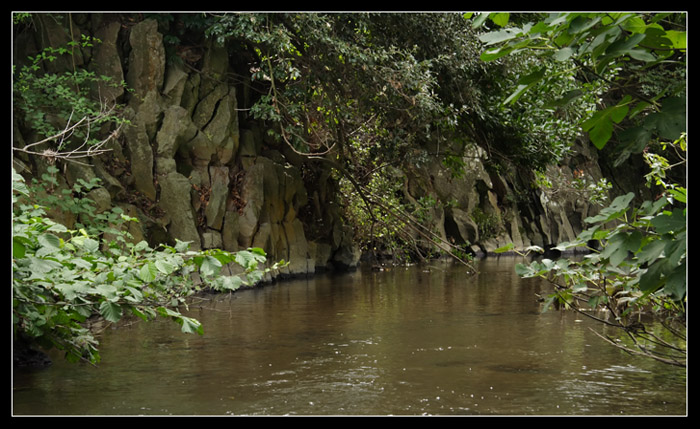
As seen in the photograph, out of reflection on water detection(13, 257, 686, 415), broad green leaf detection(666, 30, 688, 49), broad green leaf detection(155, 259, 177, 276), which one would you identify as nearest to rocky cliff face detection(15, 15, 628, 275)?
reflection on water detection(13, 257, 686, 415)

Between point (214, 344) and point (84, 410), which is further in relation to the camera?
point (214, 344)

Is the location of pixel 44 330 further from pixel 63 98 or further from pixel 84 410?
pixel 63 98

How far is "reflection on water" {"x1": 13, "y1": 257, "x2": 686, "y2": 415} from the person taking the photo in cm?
514

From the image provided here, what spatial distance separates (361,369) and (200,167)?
772 centimetres

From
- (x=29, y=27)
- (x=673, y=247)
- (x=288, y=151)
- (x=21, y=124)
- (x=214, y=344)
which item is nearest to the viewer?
(x=673, y=247)

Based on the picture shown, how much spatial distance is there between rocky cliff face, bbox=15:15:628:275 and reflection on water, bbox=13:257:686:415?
2959 millimetres

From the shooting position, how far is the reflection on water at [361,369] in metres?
5.14

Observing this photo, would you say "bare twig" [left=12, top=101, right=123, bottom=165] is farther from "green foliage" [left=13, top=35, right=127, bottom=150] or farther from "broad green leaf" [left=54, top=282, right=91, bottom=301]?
"broad green leaf" [left=54, top=282, right=91, bottom=301]

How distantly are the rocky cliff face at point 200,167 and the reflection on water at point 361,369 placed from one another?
296cm

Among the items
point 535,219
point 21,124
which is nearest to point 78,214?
point 21,124

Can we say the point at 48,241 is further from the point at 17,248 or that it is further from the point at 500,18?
the point at 500,18

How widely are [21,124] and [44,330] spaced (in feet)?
20.4

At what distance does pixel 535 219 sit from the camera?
2819 cm

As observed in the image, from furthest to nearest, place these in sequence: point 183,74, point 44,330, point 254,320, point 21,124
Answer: point 183,74
point 21,124
point 254,320
point 44,330
